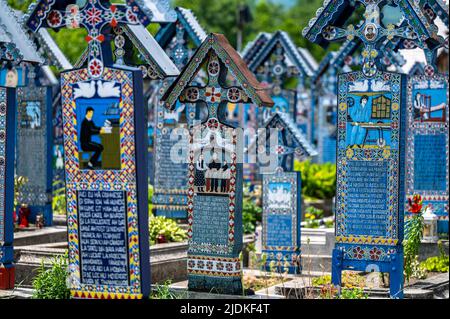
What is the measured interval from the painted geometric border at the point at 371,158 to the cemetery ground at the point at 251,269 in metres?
0.73

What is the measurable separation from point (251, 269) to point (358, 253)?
3.81 m

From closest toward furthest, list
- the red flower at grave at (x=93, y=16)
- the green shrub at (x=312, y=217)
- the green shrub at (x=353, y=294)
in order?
the red flower at grave at (x=93, y=16) → the green shrub at (x=353, y=294) → the green shrub at (x=312, y=217)

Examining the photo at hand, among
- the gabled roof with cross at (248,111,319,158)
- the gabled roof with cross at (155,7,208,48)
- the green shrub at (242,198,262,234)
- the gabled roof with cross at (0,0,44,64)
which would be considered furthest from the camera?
the gabled roof with cross at (155,7,208,48)

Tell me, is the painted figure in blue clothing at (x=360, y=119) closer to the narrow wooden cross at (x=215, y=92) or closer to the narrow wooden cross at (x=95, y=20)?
the narrow wooden cross at (x=215, y=92)

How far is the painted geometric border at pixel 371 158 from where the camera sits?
48.4 ft

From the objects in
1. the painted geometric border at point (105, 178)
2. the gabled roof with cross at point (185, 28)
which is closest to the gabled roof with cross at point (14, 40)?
the painted geometric border at point (105, 178)

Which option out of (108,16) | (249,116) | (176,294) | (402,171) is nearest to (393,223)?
(402,171)

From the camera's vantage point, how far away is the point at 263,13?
250ft

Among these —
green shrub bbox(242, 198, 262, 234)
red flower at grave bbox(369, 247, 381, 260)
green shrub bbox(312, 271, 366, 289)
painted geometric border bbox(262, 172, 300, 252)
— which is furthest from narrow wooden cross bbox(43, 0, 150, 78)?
green shrub bbox(242, 198, 262, 234)

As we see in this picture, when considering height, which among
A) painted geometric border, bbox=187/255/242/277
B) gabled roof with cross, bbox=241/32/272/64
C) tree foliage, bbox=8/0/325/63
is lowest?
painted geometric border, bbox=187/255/242/277

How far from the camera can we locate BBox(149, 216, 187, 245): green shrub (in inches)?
736

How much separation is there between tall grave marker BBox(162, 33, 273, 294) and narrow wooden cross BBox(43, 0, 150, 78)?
5.91ft

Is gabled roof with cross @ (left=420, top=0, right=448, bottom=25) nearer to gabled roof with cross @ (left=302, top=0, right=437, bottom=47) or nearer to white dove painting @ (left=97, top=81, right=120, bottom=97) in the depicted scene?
gabled roof with cross @ (left=302, top=0, right=437, bottom=47)

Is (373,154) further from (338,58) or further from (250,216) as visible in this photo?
(338,58)
